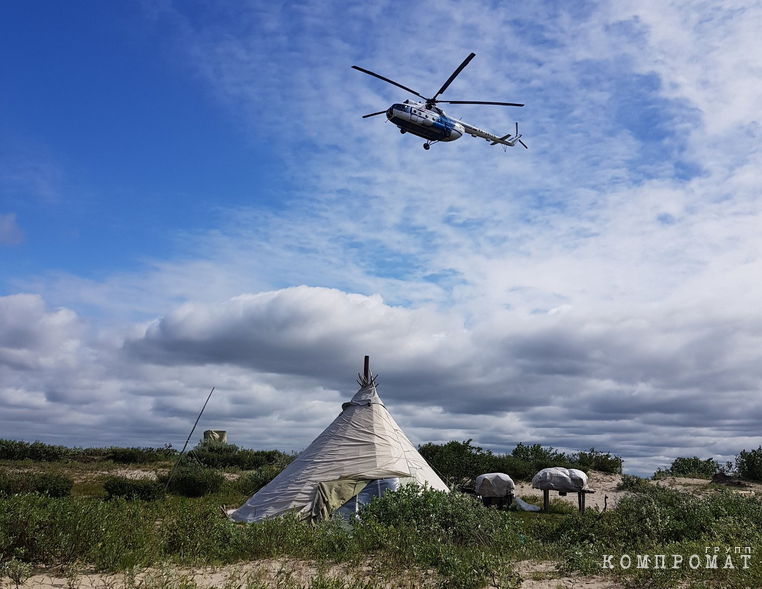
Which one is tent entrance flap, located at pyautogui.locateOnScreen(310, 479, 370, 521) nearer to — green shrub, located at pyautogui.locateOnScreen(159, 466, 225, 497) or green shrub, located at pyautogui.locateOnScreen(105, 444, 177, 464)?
green shrub, located at pyautogui.locateOnScreen(159, 466, 225, 497)

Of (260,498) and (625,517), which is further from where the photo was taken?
(260,498)

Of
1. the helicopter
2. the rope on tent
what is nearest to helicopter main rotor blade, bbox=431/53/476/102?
the helicopter

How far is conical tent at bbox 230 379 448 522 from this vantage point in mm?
13406

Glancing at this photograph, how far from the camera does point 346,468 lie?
47.1ft

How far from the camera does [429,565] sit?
8500 mm

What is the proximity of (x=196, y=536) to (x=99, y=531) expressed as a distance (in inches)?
59.9

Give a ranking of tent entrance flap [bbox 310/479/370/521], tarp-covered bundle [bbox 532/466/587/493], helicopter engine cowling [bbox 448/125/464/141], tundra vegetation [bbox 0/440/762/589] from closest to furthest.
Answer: tundra vegetation [bbox 0/440/762/589] < tent entrance flap [bbox 310/479/370/521] < tarp-covered bundle [bbox 532/466/587/493] < helicopter engine cowling [bbox 448/125/464/141]

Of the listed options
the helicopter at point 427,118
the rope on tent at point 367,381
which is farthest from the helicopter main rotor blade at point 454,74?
the rope on tent at point 367,381

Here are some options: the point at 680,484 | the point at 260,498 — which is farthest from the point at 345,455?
the point at 680,484

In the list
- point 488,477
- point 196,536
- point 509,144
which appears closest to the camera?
point 196,536

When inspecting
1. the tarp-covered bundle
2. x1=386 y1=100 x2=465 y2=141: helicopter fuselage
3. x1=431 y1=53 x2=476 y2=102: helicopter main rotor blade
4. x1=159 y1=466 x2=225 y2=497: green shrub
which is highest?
x1=431 y1=53 x2=476 y2=102: helicopter main rotor blade

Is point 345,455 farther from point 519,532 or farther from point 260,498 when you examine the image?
point 519,532

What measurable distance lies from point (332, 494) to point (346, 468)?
1122 millimetres

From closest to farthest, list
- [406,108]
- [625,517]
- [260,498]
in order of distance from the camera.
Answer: [625,517] < [260,498] < [406,108]
